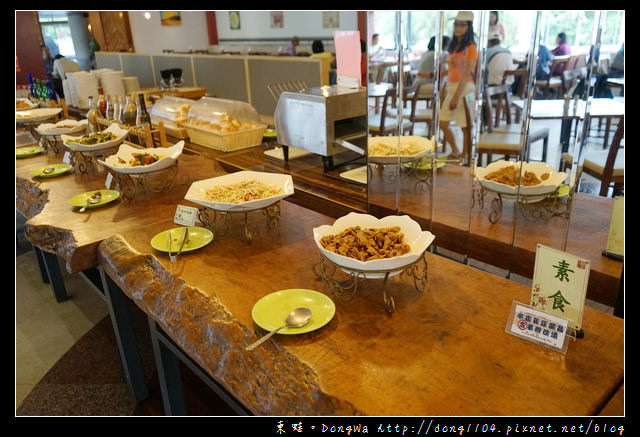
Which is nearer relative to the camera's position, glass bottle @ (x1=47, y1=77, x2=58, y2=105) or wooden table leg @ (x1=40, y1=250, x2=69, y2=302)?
wooden table leg @ (x1=40, y1=250, x2=69, y2=302)

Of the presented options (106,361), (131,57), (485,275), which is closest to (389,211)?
(485,275)

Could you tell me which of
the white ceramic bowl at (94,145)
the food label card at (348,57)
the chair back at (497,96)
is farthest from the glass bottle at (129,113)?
the chair back at (497,96)

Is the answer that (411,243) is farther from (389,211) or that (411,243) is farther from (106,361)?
(106,361)

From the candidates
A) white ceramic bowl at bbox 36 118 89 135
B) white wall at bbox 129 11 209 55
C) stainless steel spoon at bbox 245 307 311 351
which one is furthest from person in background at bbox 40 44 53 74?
stainless steel spoon at bbox 245 307 311 351

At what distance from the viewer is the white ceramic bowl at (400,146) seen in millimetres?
1847

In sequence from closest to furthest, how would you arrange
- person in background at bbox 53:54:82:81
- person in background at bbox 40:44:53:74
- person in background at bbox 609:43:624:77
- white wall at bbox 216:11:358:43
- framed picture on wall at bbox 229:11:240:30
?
person in background at bbox 609:43:624:77 < person in background at bbox 53:54:82:81 < person in background at bbox 40:44:53:74 < white wall at bbox 216:11:358:43 < framed picture on wall at bbox 229:11:240:30

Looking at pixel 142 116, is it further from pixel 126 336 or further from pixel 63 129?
pixel 126 336

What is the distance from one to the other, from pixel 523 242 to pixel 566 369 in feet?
2.22

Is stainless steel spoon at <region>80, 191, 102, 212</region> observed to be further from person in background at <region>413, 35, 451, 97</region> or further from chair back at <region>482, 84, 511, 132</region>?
chair back at <region>482, 84, 511, 132</region>

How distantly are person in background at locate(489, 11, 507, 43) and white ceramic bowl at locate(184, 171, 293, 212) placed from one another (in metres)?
0.78

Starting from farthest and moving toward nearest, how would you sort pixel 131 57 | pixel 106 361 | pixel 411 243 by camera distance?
pixel 131 57
pixel 106 361
pixel 411 243

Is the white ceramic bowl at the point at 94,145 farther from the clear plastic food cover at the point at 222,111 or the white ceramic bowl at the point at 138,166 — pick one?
the clear plastic food cover at the point at 222,111

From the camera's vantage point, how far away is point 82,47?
32.3ft

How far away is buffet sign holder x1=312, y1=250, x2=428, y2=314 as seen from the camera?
41.5 inches
